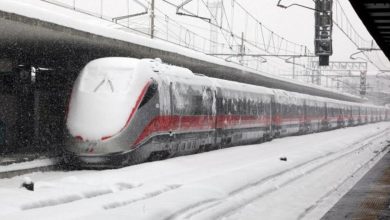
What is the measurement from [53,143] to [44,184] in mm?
12847

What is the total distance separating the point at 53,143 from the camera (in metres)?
25.3

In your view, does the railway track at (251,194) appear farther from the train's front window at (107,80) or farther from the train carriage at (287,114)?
the train carriage at (287,114)

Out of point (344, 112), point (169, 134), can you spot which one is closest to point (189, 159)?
point (169, 134)

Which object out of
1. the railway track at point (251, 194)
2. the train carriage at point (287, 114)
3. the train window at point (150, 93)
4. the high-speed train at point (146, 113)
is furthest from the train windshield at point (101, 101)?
the train carriage at point (287, 114)

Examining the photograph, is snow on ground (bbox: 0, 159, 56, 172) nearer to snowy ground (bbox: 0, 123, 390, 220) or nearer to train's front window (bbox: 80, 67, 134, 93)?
snowy ground (bbox: 0, 123, 390, 220)

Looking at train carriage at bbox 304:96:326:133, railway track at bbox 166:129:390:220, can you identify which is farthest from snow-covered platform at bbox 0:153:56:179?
train carriage at bbox 304:96:326:133

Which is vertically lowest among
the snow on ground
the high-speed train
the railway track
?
the railway track

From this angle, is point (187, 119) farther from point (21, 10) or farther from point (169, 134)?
point (21, 10)

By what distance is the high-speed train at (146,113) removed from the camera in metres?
16.5

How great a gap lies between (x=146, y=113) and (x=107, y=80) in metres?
1.47

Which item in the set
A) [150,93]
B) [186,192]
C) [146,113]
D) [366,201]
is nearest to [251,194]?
[186,192]

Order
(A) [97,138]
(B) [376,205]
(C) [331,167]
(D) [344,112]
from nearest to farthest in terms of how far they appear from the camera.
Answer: (B) [376,205] → (A) [97,138] → (C) [331,167] → (D) [344,112]

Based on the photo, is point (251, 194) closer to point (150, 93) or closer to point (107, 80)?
point (150, 93)

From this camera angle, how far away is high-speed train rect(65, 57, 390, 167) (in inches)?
650
